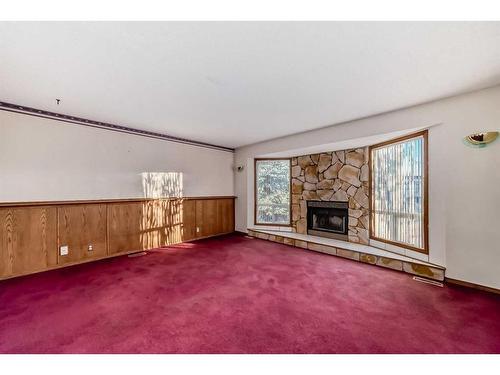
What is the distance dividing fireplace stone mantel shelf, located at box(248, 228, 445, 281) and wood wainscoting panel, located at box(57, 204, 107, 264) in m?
3.14

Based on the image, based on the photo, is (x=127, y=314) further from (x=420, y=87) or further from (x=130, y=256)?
(x=420, y=87)

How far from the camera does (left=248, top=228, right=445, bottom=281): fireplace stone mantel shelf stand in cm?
298

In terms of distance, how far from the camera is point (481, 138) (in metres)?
2.55

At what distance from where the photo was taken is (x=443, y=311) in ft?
7.04

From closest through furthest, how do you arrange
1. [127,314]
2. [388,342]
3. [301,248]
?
[388,342], [127,314], [301,248]

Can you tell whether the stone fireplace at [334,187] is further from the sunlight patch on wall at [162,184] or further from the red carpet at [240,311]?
the sunlight patch on wall at [162,184]

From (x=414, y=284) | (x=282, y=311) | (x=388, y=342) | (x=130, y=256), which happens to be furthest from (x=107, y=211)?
(x=414, y=284)

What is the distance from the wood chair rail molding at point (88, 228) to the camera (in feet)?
9.87

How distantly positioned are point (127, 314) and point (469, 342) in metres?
2.89

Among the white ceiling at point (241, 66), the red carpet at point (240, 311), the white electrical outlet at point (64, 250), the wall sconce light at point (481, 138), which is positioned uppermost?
the white ceiling at point (241, 66)

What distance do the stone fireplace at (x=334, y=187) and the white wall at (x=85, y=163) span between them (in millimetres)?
2385

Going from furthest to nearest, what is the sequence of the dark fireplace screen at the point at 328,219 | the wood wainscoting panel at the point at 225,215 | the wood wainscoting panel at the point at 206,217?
the wood wainscoting panel at the point at 225,215
the wood wainscoting panel at the point at 206,217
the dark fireplace screen at the point at 328,219

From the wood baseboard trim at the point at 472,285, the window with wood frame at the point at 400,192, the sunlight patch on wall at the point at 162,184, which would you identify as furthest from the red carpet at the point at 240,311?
the sunlight patch on wall at the point at 162,184
